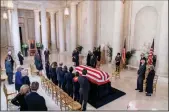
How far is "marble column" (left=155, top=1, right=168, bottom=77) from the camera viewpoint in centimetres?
762

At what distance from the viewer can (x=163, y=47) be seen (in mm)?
7820

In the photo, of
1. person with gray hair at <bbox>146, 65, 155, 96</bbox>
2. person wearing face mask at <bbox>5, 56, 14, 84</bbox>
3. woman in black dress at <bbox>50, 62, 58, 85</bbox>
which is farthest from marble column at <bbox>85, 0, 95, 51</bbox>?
person with gray hair at <bbox>146, 65, 155, 96</bbox>

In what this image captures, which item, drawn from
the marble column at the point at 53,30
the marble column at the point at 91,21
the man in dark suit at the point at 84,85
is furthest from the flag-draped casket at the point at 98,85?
the marble column at the point at 53,30

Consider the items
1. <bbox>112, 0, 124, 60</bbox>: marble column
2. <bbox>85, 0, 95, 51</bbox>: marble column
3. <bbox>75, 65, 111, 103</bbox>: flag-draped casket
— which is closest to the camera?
<bbox>75, 65, 111, 103</bbox>: flag-draped casket

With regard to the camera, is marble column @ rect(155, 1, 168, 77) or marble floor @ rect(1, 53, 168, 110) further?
marble column @ rect(155, 1, 168, 77)

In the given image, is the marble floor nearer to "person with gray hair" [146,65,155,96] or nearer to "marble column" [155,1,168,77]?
"person with gray hair" [146,65,155,96]

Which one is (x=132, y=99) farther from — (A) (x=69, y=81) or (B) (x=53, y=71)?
(B) (x=53, y=71)

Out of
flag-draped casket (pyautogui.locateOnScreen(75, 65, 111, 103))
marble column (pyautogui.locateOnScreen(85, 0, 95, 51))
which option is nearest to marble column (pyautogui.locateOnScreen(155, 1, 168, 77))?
flag-draped casket (pyautogui.locateOnScreen(75, 65, 111, 103))

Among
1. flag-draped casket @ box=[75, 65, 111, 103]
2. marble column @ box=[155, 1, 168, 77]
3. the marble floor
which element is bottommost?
the marble floor

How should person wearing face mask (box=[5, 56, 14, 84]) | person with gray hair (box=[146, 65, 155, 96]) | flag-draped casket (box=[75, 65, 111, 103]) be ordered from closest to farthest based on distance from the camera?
flag-draped casket (box=[75, 65, 111, 103]) → person with gray hair (box=[146, 65, 155, 96]) → person wearing face mask (box=[5, 56, 14, 84])

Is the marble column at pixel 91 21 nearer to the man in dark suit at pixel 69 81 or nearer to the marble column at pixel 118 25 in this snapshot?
the marble column at pixel 118 25

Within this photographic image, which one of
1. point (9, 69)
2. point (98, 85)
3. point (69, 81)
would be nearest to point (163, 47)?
point (98, 85)

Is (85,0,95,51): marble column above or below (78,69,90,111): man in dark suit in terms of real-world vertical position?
above

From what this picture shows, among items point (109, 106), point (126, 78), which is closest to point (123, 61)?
point (126, 78)
